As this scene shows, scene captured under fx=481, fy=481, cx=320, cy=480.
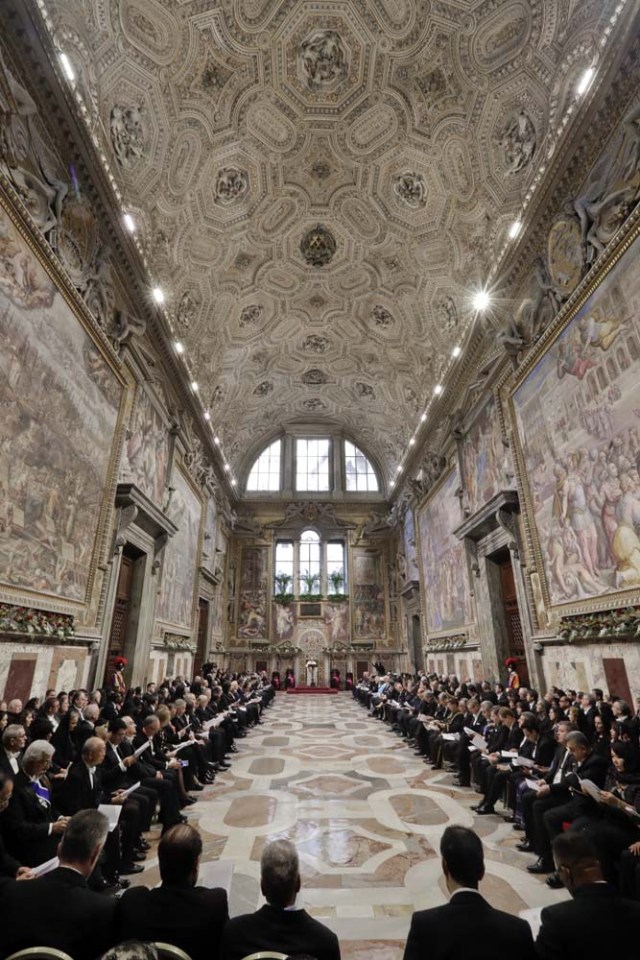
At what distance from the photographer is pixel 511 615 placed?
12117 mm

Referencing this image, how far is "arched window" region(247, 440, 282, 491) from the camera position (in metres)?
28.0

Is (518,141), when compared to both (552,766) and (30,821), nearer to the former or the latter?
(552,766)

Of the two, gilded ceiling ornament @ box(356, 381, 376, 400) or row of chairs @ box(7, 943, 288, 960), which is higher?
gilded ceiling ornament @ box(356, 381, 376, 400)

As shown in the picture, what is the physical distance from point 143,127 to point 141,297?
3.44 m

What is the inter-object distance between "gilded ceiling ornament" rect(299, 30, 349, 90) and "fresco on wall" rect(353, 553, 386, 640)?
21.0 meters

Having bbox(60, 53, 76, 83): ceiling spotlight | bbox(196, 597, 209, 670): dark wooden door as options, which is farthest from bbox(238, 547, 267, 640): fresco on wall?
bbox(60, 53, 76, 83): ceiling spotlight

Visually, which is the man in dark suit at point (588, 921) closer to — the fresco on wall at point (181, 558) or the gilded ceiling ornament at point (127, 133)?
the gilded ceiling ornament at point (127, 133)

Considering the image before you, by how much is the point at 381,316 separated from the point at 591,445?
37.6 feet

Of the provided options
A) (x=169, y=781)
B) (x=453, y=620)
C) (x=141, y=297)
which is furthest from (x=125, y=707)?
(x=453, y=620)

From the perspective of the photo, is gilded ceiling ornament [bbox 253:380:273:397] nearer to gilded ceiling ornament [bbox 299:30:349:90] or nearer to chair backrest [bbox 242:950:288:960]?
gilded ceiling ornament [bbox 299:30:349:90]

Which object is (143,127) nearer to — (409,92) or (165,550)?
(409,92)

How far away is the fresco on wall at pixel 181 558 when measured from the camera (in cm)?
1428

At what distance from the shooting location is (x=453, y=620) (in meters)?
15.5

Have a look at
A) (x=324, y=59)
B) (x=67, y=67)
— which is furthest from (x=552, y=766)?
(x=324, y=59)
